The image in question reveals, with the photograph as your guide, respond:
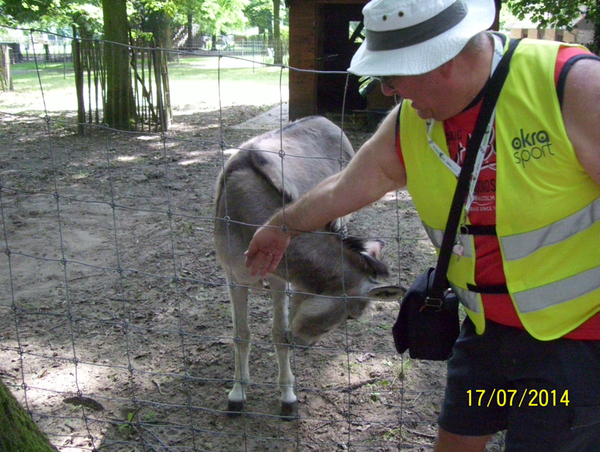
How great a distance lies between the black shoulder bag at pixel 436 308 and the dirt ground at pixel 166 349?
663 millimetres

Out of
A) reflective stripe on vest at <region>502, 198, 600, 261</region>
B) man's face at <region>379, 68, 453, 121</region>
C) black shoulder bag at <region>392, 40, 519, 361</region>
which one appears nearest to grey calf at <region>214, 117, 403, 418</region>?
black shoulder bag at <region>392, 40, 519, 361</region>

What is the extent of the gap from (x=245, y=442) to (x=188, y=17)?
4333 centimetres

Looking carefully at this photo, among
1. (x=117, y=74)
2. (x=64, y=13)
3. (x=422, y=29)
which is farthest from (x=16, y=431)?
(x=64, y=13)

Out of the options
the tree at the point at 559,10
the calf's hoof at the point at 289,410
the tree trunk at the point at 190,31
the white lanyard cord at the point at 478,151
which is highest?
the tree trunk at the point at 190,31

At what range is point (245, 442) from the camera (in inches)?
123

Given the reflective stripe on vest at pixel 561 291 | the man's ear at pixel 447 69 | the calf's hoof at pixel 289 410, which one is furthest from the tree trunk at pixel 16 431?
the man's ear at pixel 447 69

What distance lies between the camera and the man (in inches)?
63.4

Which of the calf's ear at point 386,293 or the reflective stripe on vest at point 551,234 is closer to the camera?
the reflective stripe on vest at point 551,234

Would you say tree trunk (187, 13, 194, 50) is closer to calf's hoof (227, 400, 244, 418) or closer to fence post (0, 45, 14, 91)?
fence post (0, 45, 14, 91)

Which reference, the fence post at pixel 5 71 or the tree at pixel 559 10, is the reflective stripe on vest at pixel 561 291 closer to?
the tree at pixel 559 10

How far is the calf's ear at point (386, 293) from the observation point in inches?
109

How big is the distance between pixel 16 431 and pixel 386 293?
171 cm

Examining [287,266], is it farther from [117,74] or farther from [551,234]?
[117,74]

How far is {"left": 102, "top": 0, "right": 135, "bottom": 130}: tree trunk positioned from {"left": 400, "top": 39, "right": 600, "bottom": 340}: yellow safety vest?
9978 mm
